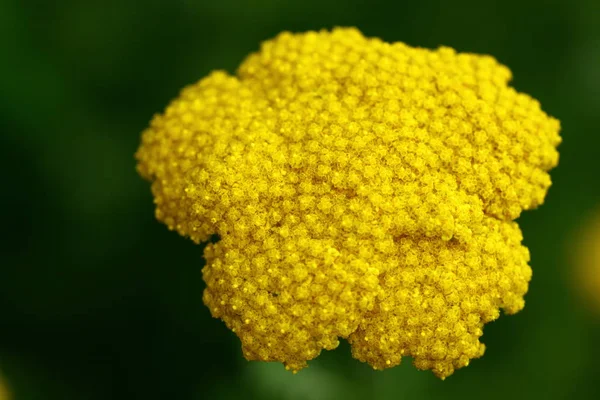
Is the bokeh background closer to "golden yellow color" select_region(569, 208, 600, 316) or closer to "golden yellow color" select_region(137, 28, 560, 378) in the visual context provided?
"golden yellow color" select_region(569, 208, 600, 316)

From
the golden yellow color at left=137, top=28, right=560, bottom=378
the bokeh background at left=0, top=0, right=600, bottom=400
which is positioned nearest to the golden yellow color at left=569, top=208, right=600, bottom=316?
the bokeh background at left=0, top=0, right=600, bottom=400

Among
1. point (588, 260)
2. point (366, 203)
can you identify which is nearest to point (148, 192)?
point (366, 203)

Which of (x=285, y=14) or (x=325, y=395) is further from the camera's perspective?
(x=285, y=14)

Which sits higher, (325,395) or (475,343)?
(475,343)

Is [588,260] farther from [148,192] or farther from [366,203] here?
[148,192]

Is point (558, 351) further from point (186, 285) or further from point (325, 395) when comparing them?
point (186, 285)

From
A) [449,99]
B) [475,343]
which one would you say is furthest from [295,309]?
[449,99]
